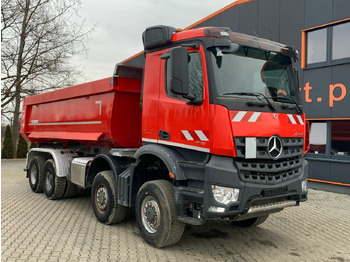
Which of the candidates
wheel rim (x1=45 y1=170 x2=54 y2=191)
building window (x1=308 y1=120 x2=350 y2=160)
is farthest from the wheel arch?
building window (x1=308 y1=120 x2=350 y2=160)

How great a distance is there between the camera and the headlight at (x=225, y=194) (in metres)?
3.87

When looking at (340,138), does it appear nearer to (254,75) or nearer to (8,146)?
(254,75)

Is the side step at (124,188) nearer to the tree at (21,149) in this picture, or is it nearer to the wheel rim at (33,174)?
the wheel rim at (33,174)

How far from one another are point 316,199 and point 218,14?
7.85m

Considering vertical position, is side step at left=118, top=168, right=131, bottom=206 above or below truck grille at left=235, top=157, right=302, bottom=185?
below

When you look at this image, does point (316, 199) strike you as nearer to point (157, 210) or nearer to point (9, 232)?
point (157, 210)

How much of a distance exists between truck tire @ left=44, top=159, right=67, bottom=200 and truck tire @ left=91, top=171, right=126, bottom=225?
192cm

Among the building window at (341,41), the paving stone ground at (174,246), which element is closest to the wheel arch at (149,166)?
the paving stone ground at (174,246)

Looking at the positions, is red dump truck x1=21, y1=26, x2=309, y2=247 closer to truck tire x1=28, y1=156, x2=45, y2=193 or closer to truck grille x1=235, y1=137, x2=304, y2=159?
truck grille x1=235, y1=137, x2=304, y2=159

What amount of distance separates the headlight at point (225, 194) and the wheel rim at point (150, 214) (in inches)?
37.6

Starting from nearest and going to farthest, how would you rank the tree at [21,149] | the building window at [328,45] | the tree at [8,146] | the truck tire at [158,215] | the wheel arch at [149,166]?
the truck tire at [158,215] < the wheel arch at [149,166] < the building window at [328,45] < the tree at [8,146] < the tree at [21,149]

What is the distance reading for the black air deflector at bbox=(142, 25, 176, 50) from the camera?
4621 mm

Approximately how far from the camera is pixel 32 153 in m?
9.17

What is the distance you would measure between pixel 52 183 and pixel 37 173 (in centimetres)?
104
